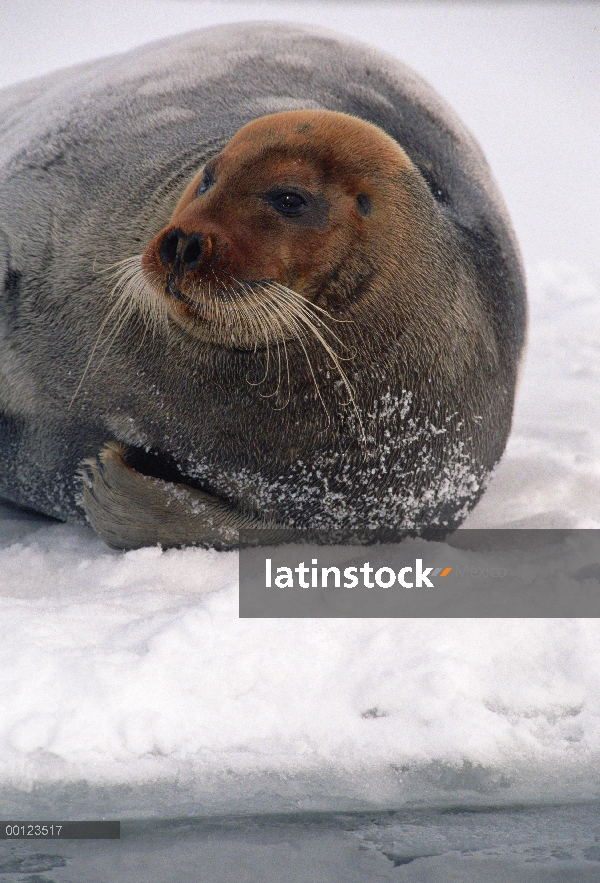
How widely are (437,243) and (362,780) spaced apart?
164 cm

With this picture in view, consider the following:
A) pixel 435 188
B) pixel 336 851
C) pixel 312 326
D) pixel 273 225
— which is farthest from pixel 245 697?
pixel 435 188

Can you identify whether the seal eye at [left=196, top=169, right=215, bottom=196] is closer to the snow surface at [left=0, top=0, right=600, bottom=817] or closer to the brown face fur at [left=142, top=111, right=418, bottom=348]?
the brown face fur at [left=142, top=111, right=418, bottom=348]

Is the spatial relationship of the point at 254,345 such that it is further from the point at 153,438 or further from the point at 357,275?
the point at 153,438

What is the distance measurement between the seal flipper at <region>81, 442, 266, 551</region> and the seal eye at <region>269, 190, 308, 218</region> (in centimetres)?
104

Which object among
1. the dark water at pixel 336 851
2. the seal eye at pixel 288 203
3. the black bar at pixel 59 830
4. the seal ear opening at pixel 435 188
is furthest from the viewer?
the seal ear opening at pixel 435 188

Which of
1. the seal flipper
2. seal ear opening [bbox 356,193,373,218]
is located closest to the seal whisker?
seal ear opening [bbox 356,193,373,218]

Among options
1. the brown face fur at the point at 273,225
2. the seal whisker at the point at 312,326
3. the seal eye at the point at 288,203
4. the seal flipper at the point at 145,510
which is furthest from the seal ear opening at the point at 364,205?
the seal flipper at the point at 145,510

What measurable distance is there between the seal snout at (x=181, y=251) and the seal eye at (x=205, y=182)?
23 cm

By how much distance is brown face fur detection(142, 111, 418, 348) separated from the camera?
8.64ft

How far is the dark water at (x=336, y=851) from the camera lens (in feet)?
6.21

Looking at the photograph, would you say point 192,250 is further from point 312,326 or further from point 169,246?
point 312,326

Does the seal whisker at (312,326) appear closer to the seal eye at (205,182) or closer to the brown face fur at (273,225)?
the brown face fur at (273,225)

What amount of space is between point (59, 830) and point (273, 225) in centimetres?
159

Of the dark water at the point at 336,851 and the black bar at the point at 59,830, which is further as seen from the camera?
the black bar at the point at 59,830
